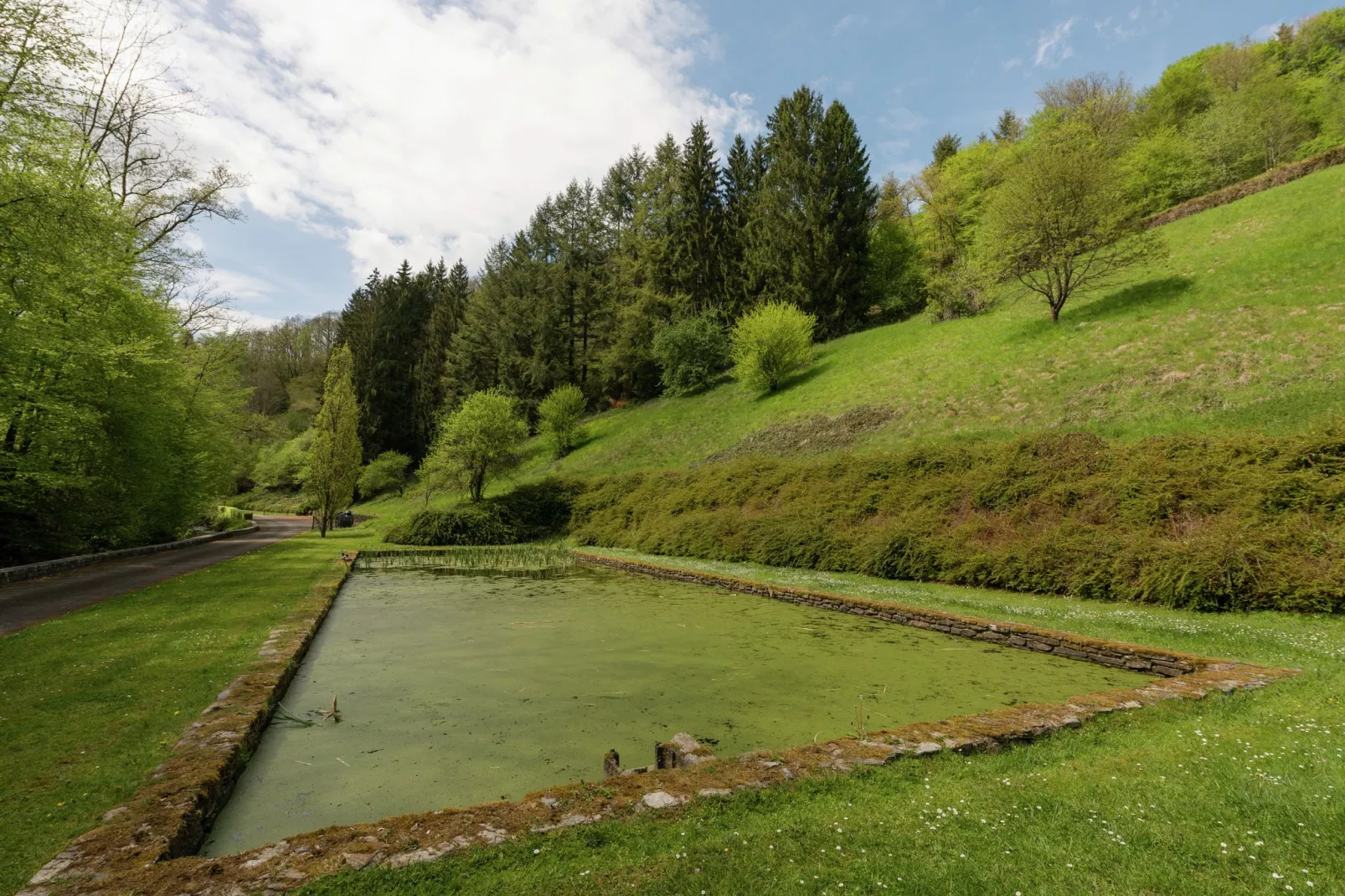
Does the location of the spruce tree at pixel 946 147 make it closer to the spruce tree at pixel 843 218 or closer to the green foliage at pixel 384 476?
the spruce tree at pixel 843 218

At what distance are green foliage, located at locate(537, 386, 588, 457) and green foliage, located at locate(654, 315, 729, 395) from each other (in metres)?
6.19

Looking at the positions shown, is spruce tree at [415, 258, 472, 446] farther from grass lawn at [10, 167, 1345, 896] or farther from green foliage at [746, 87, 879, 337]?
grass lawn at [10, 167, 1345, 896]

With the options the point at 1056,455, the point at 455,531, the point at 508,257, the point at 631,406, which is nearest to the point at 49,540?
the point at 455,531

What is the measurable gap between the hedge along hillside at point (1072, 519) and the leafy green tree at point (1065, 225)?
1323 cm

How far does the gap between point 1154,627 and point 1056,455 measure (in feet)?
19.5

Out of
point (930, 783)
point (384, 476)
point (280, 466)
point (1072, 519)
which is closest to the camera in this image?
point (930, 783)

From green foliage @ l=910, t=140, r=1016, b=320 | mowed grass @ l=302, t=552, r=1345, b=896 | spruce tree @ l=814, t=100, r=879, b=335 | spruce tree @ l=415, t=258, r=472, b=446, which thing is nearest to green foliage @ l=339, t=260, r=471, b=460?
spruce tree @ l=415, t=258, r=472, b=446

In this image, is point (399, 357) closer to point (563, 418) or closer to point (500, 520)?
point (563, 418)

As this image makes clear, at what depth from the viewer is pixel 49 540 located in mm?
14195

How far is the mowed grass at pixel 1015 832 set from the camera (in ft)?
8.79

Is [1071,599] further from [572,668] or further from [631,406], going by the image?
[631,406]

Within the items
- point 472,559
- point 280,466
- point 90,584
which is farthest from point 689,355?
point 280,466

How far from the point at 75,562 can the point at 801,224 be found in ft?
126

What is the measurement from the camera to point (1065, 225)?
22469 millimetres
